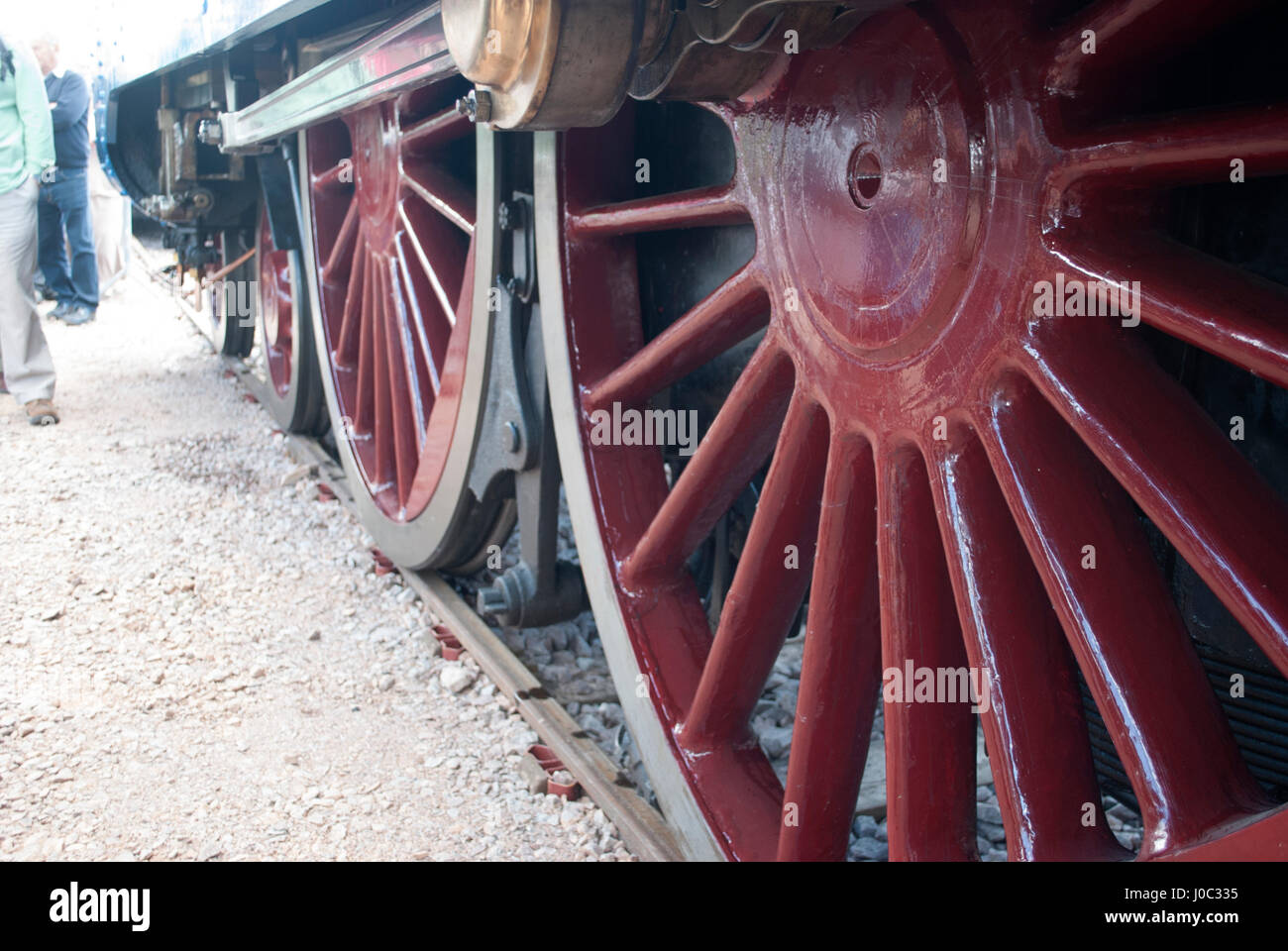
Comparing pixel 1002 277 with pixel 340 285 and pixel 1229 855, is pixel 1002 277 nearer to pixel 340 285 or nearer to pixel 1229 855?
pixel 1229 855

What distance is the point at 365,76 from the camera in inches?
80.7

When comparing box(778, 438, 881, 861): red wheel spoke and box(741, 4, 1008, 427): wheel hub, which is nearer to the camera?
box(741, 4, 1008, 427): wheel hub

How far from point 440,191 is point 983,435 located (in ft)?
5.71

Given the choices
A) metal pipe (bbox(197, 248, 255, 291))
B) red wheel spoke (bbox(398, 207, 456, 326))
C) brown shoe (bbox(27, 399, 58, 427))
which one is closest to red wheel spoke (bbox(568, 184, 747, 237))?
red wheel spoke (bbox(398, 207, 456, 326))

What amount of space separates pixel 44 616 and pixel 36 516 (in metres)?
0.84

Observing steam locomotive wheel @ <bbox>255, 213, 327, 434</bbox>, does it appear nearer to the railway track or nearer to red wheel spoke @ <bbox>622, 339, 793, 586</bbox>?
the railway track

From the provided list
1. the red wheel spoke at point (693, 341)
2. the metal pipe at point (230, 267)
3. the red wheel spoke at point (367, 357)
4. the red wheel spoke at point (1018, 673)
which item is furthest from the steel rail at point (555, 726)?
the metal pipe at point (230, 267)

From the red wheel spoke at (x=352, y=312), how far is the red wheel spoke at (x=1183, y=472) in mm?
2336

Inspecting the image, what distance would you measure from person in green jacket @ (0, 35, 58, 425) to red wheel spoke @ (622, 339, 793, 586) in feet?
12.3

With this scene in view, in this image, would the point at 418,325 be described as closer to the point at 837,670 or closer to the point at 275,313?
the point at 837,670

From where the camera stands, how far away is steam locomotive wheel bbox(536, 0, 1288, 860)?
2.85 feet

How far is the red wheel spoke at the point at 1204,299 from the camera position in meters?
0.79

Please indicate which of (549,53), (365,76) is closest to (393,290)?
(365,76)
